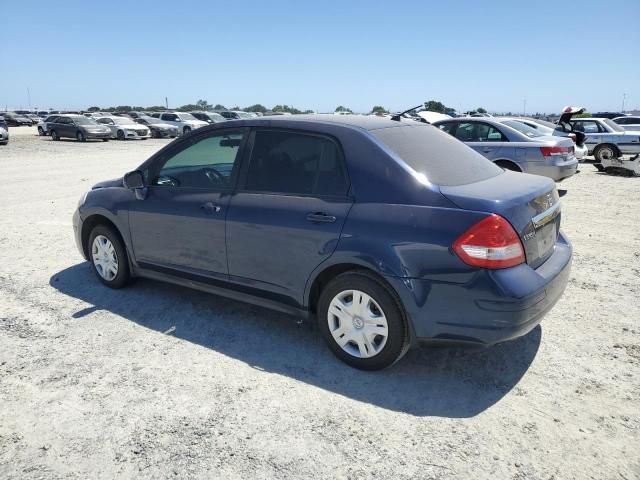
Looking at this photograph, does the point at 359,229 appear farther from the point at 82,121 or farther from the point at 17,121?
the point at 17,121

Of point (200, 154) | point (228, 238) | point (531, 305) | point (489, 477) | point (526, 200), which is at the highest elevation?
point (200, 154)

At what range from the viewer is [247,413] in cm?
304

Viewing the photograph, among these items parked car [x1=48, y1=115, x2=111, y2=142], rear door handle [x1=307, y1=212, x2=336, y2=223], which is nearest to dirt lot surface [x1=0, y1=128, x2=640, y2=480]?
rear door handle [x1=307, y1=212, x2=336, y2=223]

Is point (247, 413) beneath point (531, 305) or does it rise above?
beneath

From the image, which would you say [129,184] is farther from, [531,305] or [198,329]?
[531,305]

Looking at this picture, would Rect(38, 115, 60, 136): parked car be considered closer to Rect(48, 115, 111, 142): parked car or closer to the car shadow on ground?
Rect(48, 115, 111, 142): parked car

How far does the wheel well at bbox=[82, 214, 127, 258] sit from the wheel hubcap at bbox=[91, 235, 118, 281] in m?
0.13

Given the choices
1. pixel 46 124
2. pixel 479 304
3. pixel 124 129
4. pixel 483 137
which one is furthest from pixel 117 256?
pixel 46 124

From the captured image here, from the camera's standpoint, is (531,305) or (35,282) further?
(35,282)

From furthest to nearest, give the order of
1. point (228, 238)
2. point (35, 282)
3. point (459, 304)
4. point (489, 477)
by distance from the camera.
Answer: point (35, 282)
point (228, 238)
point (459, 304)
point (489, 477)

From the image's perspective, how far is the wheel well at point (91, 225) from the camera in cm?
497

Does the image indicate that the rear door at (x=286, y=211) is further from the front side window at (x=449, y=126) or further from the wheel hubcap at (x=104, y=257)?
the front side window at (x=449, y=126)

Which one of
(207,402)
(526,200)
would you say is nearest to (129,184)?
(207,402)

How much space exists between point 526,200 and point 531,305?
0.68 meters
